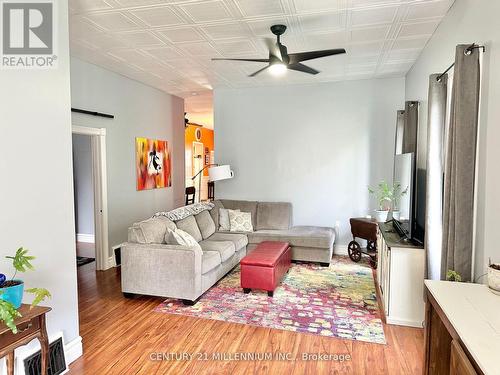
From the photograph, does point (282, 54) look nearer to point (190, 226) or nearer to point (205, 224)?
point (190, 226)

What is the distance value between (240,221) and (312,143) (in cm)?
178

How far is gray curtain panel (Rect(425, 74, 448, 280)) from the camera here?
8.66ft

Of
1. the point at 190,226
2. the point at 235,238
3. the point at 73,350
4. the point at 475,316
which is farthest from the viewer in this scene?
the point at 235,238

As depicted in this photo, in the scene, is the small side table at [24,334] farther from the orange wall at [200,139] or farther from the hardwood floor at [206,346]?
the orange wall at [200,139]

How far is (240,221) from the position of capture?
17.3ft

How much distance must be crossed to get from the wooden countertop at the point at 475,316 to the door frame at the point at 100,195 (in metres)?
4.11

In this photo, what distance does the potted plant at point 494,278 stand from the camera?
1.70 meters

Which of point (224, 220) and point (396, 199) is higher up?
point (396, 199)

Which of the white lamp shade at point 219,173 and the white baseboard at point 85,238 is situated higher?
the white lamp shade at point 219,173

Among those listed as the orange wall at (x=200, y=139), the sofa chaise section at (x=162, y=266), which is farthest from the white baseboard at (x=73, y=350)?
the orange wall at (x=200, y=139)

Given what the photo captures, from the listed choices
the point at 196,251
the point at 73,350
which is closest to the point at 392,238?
the point at 196,251

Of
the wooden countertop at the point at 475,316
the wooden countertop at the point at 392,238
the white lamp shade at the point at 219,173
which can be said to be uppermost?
the white lamp shade at the point at 219,173

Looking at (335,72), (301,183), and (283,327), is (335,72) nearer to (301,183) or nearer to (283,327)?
(301,183)

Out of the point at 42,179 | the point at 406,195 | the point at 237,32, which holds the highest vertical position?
the point at 237,32
